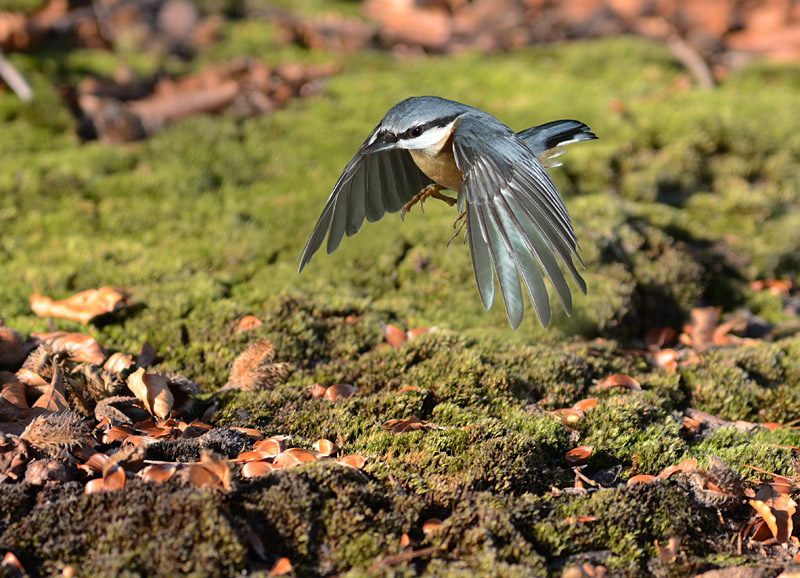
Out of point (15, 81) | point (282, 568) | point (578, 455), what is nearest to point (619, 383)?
point (578, 455)

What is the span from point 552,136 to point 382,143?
1.01 metres

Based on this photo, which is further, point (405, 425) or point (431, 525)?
point (405, 425)

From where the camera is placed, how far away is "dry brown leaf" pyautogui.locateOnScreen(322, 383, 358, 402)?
11.1 ft

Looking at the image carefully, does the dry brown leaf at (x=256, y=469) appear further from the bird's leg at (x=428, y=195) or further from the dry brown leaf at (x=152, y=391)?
the bird's leg at (x=428, y=195)

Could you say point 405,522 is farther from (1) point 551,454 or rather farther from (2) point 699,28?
(2) point 699,28

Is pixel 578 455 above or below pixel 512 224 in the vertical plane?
below

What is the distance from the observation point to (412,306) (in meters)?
4.53

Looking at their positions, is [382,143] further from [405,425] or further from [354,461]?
[354,461]

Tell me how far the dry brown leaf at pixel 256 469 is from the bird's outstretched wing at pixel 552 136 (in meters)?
1.94

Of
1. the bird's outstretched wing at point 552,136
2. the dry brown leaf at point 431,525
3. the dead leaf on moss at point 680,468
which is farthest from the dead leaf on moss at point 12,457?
the bird's outstretched wing at point 552,136

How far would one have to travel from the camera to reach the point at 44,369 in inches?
128

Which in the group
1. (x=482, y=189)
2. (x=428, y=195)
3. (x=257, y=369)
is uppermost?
(x=482, y=189)

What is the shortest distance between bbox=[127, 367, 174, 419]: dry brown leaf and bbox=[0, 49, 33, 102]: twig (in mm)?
4164

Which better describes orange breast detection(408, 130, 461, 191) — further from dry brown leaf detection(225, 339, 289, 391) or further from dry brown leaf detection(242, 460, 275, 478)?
dry brown leaf detection(242, 460, 275, 478)
